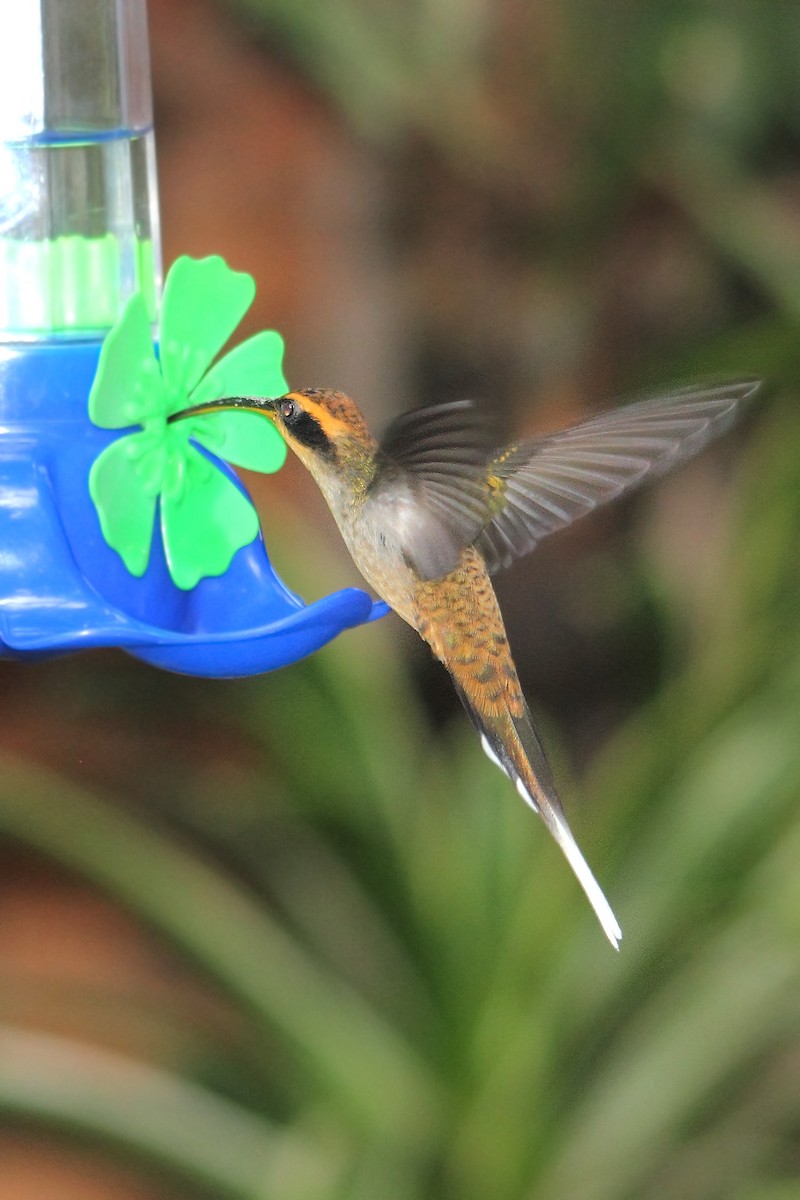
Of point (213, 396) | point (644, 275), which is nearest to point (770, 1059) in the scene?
point (644, 275)

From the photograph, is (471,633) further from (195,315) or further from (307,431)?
(195,315)

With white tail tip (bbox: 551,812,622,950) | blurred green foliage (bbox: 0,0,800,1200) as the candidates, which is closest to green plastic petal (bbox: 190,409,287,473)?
white tail tip (bbox: 551,812,622,950)

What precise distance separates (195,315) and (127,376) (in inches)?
4.1

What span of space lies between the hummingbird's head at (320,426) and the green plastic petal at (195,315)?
0.04m

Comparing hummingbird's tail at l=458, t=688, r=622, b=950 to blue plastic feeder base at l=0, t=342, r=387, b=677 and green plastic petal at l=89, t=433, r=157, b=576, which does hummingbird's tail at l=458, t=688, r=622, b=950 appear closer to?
blue plastic feeder base at l=0, t=342, r=387, b=677

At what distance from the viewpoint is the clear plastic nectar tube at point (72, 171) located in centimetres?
115

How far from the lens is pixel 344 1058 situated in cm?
205

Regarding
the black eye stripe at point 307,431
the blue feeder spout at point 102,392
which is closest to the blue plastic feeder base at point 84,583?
the blue feeder spout at point 102,392

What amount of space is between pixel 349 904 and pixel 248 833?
29 cm

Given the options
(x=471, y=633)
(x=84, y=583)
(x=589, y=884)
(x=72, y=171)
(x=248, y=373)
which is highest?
(x=72, y=171)

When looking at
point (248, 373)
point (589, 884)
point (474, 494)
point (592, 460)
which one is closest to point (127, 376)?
point (248, 373)

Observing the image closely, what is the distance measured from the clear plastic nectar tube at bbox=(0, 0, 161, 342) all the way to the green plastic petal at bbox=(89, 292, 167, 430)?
12cm

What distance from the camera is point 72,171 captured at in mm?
1227

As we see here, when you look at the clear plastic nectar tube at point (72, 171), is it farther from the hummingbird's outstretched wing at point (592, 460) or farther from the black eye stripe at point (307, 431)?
the hummingbird's outstretched wing at point (592, 460)
